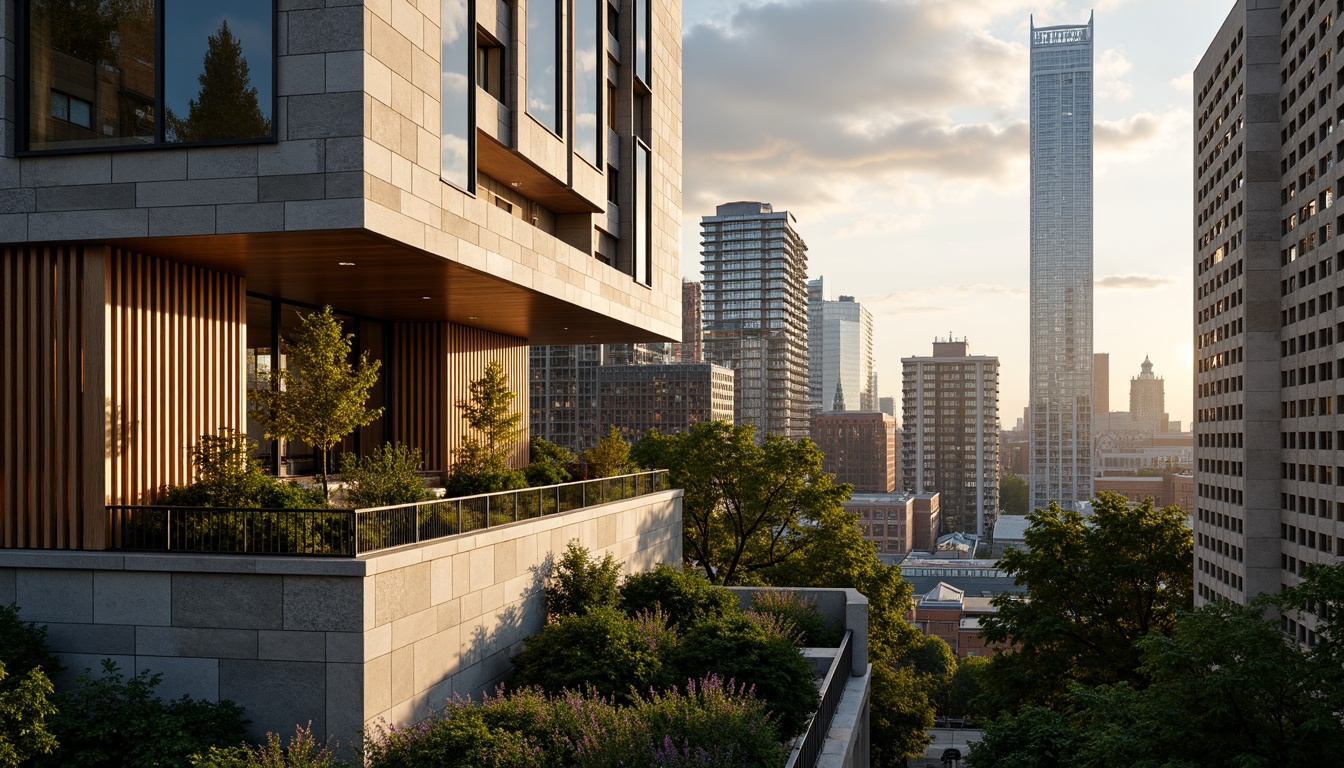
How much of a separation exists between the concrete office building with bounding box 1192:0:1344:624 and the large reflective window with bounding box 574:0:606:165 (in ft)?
79.6

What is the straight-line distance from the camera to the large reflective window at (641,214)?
30641mm

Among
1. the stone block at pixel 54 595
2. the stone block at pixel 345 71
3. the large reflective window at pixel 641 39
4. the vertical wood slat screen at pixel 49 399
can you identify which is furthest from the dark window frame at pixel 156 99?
the large reflective window at pixel 641 39

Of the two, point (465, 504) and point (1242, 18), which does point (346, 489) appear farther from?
point (1242, 18)

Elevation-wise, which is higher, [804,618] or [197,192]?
[197,192]

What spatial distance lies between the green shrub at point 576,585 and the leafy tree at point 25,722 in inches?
371

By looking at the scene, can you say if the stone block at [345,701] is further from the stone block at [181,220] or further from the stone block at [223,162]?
the stone block at [223,162]

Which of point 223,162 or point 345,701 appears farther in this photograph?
point 223,162

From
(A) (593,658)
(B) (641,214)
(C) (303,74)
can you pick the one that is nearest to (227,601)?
(A) (593,658)

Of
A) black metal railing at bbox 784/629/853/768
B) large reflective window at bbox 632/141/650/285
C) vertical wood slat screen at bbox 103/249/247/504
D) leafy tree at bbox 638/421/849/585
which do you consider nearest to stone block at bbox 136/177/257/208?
vertical wood slat screen at bbox 103/249/247/504

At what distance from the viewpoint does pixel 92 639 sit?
48.1ft

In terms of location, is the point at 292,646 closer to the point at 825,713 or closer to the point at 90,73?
the point at 825,713

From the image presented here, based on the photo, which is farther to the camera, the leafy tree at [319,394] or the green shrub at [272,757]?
the leafy tree at [319,394]

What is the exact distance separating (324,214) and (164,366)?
4462 mm

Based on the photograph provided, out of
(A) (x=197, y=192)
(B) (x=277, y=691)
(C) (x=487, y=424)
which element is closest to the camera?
(B) (x=277, y=691)
